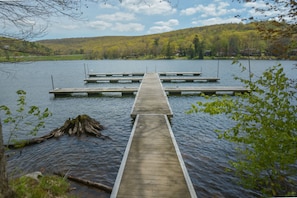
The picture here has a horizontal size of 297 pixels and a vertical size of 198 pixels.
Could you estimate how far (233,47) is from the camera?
76750mm

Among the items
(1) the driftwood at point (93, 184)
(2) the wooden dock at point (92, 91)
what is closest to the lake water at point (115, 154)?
(1) the driftwood at point (93, 184)

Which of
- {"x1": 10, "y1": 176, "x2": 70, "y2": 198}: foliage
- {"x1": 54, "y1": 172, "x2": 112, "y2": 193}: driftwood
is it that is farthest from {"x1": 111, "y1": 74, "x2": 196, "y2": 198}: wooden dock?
{"x1": 10, "y1": 176, "x2": 70, "y2": 198}: foliage

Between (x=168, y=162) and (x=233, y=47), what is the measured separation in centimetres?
8101

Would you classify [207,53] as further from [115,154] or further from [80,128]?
[115,154]

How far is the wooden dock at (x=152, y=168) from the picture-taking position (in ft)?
13.8

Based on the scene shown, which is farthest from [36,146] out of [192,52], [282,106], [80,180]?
[192,52]

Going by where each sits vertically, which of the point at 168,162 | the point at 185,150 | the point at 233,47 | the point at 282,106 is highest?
the point at 233,47

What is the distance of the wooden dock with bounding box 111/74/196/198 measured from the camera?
13.8 feet

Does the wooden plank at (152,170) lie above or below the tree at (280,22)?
below

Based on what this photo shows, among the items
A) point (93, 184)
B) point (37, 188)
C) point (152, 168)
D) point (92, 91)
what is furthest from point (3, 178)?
point (92, 91)

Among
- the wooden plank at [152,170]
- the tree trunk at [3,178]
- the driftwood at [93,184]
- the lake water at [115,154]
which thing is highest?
the tree trunk at [3,178]

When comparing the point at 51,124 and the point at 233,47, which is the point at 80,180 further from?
the point at 233,47

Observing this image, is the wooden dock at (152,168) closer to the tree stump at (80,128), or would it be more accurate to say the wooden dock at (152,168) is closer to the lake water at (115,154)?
the lake water at (115,154)

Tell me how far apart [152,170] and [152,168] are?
3.9 inches
